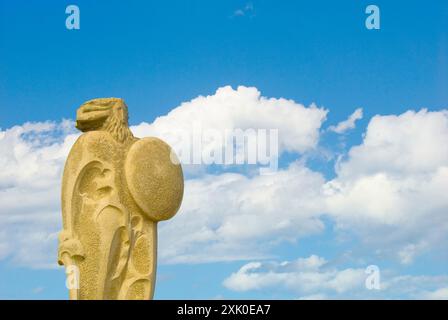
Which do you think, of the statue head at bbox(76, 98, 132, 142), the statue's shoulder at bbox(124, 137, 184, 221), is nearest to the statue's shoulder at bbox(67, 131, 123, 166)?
the statue head at bbox(76, 98, 132, 142)

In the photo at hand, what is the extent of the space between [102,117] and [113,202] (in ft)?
3.66

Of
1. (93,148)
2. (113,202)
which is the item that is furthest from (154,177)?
(93,148)

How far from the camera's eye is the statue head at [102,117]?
9.85 meters

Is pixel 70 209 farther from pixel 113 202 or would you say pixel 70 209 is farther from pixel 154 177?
pixel 154 177

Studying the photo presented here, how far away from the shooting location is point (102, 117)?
32.4 feet

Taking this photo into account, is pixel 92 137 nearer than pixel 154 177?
Yes

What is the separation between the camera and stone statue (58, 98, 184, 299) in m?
A: 9.53

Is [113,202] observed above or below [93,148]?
below

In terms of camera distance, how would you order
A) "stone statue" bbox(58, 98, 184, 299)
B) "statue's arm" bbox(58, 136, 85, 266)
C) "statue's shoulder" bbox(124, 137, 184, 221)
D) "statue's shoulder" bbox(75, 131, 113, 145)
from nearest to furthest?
"statue's arm" bbox(58, 136, 85, 266) → "stone statue" bbox(58, 98, 184, 299) → "statue's shoulder" bbox(75, 131, 113, 145) → "statue's shoulder" bbox(124, 137, 184, 221)

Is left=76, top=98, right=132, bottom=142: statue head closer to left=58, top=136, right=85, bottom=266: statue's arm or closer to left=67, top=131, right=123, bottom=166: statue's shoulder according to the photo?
left=67, top=131, right=123, bottom=166: statue's shoulder
